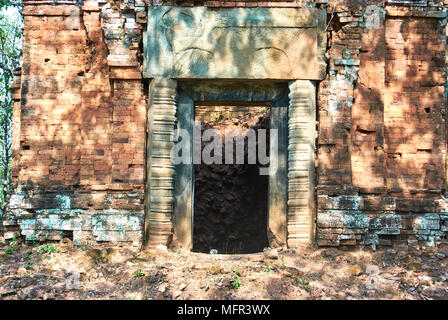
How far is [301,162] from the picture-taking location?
5.72 metres

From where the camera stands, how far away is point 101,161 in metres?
5.87

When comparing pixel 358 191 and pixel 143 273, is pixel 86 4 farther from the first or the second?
pixel 358 191

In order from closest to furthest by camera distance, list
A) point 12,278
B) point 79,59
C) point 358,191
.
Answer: point 12,278 < point 358,191 < point 79,59

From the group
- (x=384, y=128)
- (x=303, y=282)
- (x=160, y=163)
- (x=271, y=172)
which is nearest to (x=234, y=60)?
(x=271, y=172)

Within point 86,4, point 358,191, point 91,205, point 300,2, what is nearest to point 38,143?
point 91,205

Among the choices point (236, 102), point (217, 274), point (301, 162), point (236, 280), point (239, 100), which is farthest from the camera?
point (236, 102)

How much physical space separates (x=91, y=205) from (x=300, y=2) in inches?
181

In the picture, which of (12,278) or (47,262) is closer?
(12,278)

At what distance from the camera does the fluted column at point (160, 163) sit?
5680 millimetres

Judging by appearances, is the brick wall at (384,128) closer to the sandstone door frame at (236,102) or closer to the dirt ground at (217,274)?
the dirt ground at (217,274)

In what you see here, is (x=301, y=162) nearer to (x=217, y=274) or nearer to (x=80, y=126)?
(x=217, y=274)

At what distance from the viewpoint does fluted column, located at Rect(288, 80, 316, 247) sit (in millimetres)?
5664

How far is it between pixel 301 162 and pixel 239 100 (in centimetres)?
145

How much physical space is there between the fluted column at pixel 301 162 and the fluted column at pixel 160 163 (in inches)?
74.0
